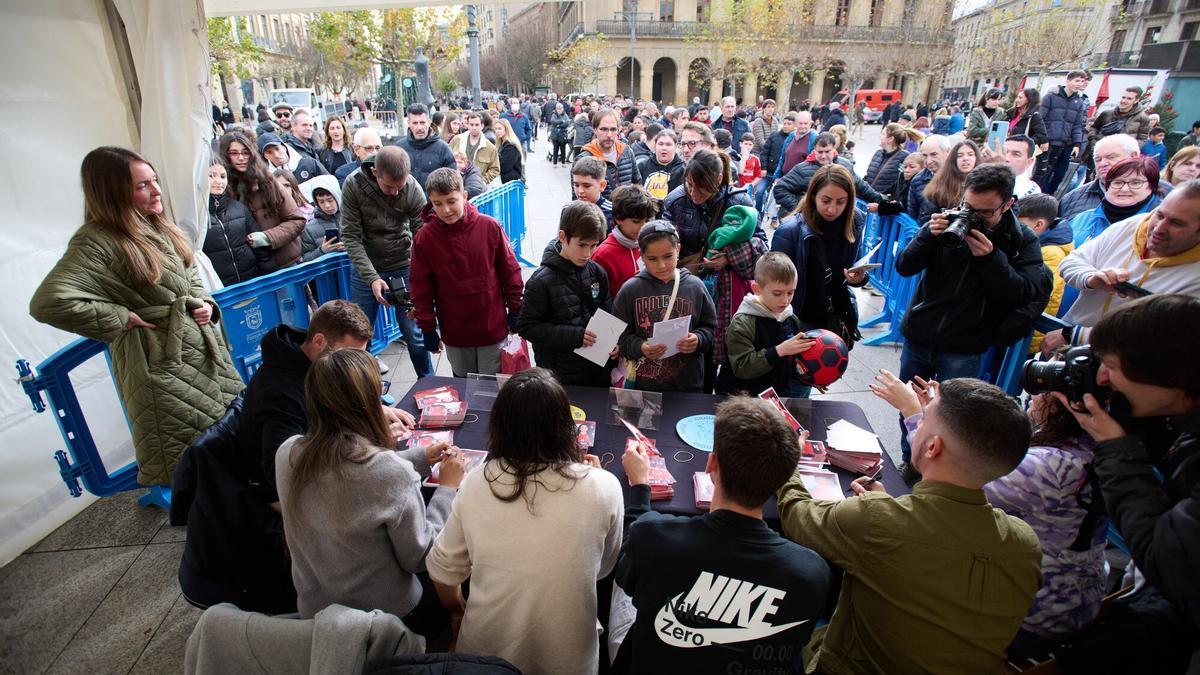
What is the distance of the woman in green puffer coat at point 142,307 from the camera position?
2834 millimetres

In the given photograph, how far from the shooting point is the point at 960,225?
3.10 metres

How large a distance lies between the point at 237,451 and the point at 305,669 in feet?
3.85

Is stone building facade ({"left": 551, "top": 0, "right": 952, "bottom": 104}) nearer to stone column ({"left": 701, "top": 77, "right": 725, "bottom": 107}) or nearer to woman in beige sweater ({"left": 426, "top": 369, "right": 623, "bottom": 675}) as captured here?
stone column ({"left": 701, "top": 77, "right": 725, "bottom": 107})

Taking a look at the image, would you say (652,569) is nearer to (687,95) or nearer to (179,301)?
(179,301)

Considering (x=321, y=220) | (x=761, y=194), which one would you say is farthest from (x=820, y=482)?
(x=761, y=194)

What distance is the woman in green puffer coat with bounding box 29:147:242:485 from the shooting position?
283cm

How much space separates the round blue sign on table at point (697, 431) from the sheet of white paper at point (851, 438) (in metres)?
0.55

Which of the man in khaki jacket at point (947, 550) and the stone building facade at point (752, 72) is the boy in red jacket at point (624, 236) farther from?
the stone building facade at point (752, 72)

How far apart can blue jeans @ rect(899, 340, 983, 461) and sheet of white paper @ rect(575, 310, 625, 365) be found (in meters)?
1.84

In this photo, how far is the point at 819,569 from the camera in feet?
5.18

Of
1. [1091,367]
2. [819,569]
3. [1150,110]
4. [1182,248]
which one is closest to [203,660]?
[819,569]

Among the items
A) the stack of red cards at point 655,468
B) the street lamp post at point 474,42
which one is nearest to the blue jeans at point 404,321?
the stack of red cards at point 655,468

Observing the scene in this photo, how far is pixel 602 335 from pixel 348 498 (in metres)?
1.67

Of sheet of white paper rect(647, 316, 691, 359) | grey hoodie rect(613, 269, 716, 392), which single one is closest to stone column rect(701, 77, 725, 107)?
grey hoodie rect(613, 269, 716, 392)
